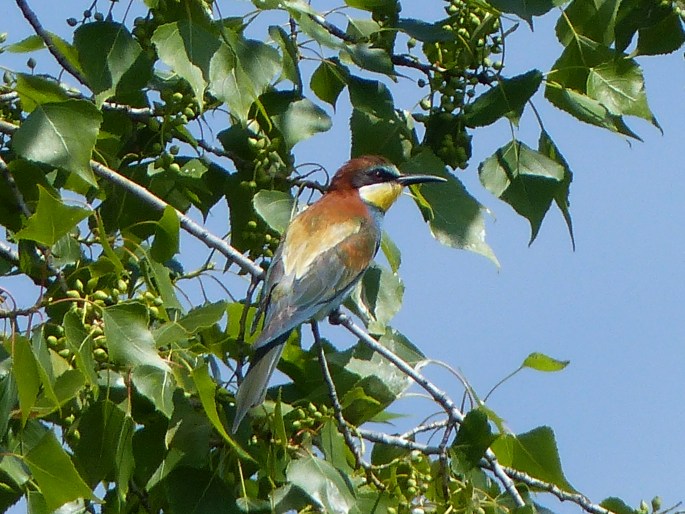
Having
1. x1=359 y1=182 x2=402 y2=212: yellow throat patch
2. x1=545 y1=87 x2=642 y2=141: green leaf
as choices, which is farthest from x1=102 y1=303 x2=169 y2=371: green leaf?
x1=359 y1=182 x2=402 y2=212: yellow throat patch

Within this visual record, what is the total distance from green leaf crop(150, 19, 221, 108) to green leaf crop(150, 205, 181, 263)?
259 mm

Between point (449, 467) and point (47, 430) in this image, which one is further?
point (449, 467)

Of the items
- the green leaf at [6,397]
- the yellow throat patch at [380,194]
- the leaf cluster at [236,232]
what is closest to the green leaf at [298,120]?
the leaf cluster at [236,232]

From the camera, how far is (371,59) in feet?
10.2

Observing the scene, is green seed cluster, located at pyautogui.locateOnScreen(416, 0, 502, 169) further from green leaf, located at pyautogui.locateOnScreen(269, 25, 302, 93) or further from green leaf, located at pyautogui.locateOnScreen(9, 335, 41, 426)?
green leaf, located at pyautogui.locateOnScreen(9, 335, 41, 426)

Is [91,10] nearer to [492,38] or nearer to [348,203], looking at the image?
[492,38]

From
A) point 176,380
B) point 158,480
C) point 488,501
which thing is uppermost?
point 176,380

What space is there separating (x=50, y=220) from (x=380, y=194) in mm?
2067

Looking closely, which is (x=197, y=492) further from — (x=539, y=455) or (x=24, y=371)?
(x=539, y=455)

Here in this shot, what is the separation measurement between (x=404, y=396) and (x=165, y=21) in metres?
1.03

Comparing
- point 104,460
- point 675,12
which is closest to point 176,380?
point 104,460

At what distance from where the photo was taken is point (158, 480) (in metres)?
2.70

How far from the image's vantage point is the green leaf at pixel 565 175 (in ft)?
10.4

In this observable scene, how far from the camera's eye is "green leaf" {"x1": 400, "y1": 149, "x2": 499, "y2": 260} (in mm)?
3021
